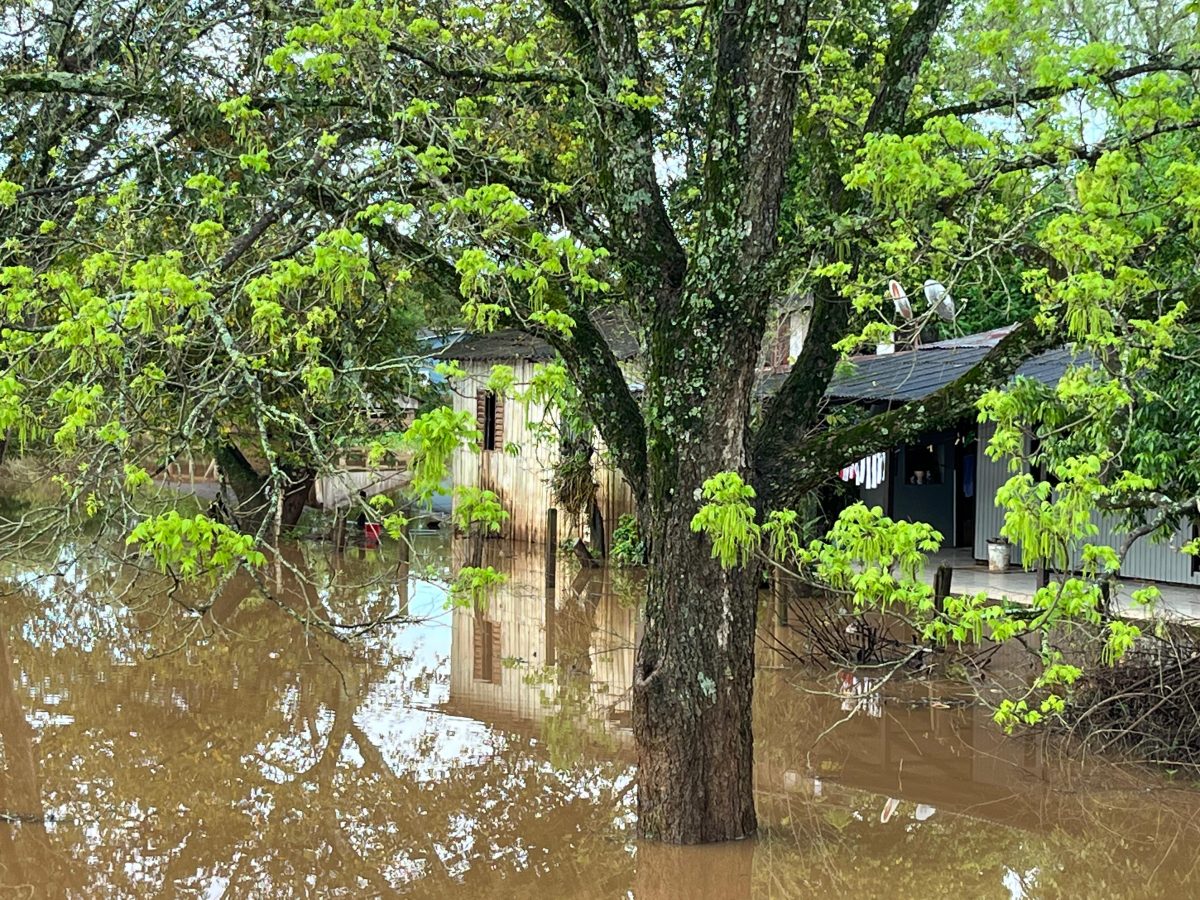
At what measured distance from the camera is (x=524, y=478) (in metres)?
23.5

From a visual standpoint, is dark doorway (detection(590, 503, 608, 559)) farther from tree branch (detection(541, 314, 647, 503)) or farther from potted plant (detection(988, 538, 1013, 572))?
tree branch (detection(541, 314, 647, 503))

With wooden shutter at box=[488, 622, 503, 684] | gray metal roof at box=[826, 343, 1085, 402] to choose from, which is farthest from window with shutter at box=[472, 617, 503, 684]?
gray metal roof at box=[826, 343, 1085, 402]

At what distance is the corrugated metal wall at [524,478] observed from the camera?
21.5m

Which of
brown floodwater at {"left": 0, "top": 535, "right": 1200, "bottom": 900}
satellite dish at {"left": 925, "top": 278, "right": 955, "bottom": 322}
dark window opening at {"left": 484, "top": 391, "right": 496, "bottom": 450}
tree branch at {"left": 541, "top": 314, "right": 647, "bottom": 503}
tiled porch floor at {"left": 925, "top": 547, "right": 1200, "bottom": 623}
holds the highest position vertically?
satellite dish at {"left": 925, "top": 278, "right": 955, "bottom": 322}

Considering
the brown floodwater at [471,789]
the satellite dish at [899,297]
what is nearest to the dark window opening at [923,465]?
the brown floodwater at [471,789]

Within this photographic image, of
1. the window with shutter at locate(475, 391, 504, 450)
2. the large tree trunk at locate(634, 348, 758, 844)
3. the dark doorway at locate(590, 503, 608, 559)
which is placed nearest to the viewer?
the large tree trunk at locate(634, 348, 758, 844)

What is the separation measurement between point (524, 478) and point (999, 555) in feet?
35.3

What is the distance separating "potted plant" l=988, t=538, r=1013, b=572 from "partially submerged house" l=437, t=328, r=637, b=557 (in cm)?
726

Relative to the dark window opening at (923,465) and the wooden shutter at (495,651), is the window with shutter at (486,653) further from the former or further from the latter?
the dark window opening at (923,465)

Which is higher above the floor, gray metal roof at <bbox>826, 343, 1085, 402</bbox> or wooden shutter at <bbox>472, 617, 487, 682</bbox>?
gray metal roof at <bbox>826, 343, 1085, 402</bbox>

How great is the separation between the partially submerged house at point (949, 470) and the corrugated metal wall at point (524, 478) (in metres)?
4.80

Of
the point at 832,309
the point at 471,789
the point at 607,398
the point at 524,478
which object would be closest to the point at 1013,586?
the point at 471,789

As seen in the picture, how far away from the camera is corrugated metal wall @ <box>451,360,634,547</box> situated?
21.5 metres

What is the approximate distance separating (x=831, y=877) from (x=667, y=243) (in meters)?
3.88
